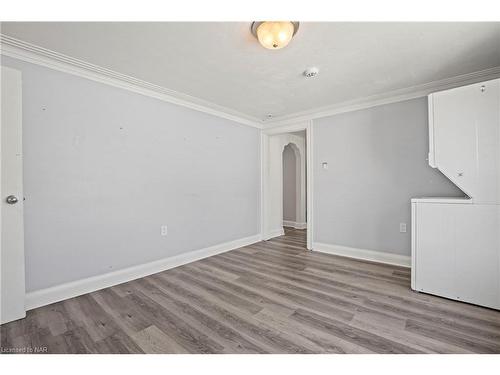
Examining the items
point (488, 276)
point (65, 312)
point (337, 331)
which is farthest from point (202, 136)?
point (488, 276)

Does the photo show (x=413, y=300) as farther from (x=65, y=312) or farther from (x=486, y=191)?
(x=65, y=312)

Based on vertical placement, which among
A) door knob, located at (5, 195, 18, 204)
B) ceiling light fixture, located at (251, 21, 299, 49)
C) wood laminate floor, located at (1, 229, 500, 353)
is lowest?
wood laminate floor, located at (1, 229, 500, 353)

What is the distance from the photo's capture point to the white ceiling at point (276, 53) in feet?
5.58

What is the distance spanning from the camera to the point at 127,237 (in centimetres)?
254

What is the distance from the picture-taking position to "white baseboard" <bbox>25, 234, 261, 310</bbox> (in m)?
1.97

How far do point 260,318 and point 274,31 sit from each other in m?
2.18

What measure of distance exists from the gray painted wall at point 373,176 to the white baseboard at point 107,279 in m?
1.94

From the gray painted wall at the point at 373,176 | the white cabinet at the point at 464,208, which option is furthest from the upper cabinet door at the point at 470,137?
the gray painted wall at the point at 373,176

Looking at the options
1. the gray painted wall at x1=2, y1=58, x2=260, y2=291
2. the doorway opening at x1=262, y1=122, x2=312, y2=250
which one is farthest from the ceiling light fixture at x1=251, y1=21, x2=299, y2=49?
the doorway opening at x1=262, y1=122, x2=312, y2=250

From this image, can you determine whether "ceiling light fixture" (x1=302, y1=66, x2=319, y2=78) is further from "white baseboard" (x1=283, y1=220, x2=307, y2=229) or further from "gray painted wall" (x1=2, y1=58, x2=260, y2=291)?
"white baseboard" (x1=283, y1=220, x2=307, y2=229)

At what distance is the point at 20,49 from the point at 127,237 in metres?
1.93

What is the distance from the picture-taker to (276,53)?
2043mm

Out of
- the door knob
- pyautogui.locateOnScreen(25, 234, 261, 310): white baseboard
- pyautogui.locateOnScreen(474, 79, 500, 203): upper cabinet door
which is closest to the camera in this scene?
the door knob
